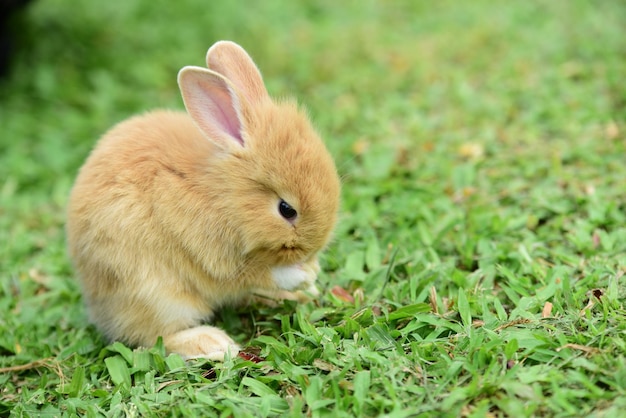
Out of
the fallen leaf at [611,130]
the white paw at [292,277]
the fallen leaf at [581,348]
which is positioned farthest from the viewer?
the fallen leaf at [611,130]

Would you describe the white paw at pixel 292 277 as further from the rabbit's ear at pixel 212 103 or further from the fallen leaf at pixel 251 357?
the rabbit's ear at pixel 212 103

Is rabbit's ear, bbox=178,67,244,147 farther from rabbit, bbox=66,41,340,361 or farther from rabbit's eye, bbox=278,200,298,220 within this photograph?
rabbit's eye, bbox=278,200,298,220

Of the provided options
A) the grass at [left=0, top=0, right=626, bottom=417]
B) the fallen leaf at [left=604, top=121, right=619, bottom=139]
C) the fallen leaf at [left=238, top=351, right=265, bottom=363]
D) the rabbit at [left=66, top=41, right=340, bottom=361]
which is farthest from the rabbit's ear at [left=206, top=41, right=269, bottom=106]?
the fallen leaf at [left=604, top=121, right=619, bottom=139]

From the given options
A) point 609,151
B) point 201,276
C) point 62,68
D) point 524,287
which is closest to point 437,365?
point 524,287

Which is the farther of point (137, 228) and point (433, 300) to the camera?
point (433, 300)

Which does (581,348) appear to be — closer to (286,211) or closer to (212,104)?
(286,211)

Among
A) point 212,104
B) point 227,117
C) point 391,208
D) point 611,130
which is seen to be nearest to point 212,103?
point 212,104

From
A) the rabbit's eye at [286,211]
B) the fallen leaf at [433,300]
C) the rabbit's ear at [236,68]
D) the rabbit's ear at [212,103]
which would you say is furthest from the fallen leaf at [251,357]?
the rabbit's ear at [236,68]
